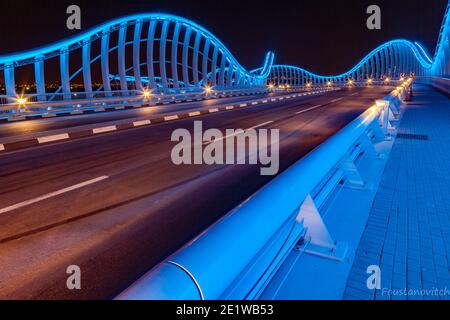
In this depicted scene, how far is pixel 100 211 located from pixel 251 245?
3.80 metres

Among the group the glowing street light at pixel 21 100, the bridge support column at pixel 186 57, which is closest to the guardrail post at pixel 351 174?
the glowing street light at pixel 21 100

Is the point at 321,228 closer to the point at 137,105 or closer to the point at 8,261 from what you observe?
the point at 8,261

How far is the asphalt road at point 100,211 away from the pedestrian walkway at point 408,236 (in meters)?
1.98

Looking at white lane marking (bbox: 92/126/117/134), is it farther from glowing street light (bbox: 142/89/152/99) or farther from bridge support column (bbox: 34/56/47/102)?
glowing street light (bbox: 142/89/152/99)

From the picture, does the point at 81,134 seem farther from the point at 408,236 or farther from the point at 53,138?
the point at 408,236

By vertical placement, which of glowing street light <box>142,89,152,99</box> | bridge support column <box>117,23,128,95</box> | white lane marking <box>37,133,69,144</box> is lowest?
white lane marking <box>37,133,69,144</box>

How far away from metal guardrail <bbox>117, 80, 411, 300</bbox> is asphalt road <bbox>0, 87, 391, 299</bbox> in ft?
4.04

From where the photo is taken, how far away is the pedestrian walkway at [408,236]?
9.98 feet

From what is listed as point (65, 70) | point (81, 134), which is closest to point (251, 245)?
point (81, 134)

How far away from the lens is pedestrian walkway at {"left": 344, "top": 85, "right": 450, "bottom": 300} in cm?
304

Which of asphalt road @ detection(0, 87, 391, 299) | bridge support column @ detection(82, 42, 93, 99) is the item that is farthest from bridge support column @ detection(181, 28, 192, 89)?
asphalt road @ detection(0, 87, 391, 299)

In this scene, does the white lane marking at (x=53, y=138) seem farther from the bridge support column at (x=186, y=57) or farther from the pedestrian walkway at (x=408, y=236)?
the bridge support column at (x=186, y=57)

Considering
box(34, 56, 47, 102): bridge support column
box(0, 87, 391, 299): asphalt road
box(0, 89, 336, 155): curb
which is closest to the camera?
box(0, 87, 391, 299): asphalt road
